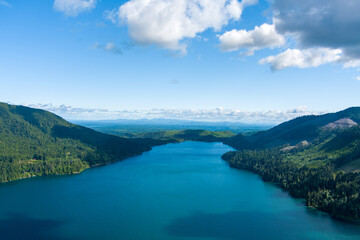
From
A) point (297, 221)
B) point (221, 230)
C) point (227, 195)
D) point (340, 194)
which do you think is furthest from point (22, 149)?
point (340, 194)

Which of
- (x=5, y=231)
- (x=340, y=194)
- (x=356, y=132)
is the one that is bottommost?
(x=5, y=231)

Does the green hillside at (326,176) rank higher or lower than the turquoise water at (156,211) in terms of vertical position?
higher

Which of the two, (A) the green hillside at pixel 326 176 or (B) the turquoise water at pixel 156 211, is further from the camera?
(A) the green hillside at pixel 326 176

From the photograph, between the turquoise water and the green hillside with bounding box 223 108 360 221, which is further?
the green hillside with bounding box 223 108 360 221

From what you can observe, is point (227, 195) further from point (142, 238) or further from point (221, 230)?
point (142, 238)

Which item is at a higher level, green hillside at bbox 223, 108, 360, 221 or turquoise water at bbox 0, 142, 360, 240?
green hillside at bbox 223, 108, 360, 221

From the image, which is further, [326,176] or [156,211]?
[326,176]

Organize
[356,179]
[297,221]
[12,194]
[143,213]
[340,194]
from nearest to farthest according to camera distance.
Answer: [297,221], [143,213], [340,194], [356,179], [12,194]

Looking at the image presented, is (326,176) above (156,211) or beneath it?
above
